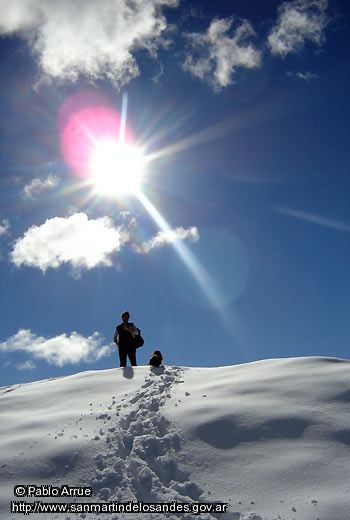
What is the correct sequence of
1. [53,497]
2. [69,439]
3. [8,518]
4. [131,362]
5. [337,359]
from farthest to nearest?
1. [131,362]
2. [337,359]
3. [69,439]
4. [53,497]
5. [8,518]

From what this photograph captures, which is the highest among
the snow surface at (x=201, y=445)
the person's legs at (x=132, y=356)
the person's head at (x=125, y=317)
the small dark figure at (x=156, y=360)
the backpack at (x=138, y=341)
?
the person's head at (x=125, y=317)

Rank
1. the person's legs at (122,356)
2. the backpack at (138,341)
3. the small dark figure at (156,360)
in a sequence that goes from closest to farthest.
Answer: the small dark figure at (156,360) → the person's legs at (122,356) → the backpack at (138,341)

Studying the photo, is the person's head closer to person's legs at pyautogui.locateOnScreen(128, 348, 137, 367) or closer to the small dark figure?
person's legs at pyautogui.locateOnScreen(128, 348, 137, 367)

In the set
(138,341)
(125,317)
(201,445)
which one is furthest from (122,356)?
(201,445)

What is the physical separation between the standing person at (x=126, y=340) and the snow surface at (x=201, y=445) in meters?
4.05

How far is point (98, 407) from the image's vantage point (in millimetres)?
7891

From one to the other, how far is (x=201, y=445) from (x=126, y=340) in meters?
7.31

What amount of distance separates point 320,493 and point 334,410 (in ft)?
6.71

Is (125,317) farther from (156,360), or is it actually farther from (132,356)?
(156,360)

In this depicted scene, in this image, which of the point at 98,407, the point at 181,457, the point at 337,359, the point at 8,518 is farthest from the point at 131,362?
the point at 8,518

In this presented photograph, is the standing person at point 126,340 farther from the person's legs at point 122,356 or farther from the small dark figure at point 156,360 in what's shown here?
the small dark figure at point 156,360

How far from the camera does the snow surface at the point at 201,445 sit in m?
4.95

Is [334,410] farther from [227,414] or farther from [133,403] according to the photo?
[133,403]

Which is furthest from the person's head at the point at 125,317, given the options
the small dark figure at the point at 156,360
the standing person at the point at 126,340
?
the small dark figure at the point at 156,360
